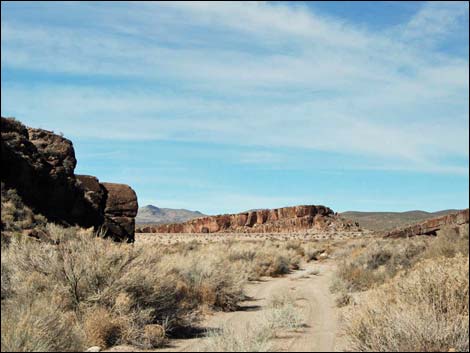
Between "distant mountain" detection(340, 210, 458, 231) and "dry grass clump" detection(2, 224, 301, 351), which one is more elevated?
"distant mountain" detection(340, 210, 458, 231)

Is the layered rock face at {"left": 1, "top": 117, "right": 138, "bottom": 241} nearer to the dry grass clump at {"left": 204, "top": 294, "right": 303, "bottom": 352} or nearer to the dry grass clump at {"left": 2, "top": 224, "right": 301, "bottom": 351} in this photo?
the dry grass clump at {"left": 2, "top": 224, "right": 301, "bottom": 351}

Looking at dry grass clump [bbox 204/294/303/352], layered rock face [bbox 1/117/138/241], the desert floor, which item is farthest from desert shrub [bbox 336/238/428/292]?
Result: layered rock face [bbox 1/117/138/241]

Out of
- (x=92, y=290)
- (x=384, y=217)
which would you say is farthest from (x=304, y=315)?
(x=384, y=217)

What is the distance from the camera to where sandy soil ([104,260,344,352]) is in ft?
31.6

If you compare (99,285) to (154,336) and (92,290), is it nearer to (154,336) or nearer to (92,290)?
(92,290)

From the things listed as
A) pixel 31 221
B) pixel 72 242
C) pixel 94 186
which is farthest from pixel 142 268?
pixel 94 186

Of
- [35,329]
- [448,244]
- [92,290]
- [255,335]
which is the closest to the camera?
[35,329]

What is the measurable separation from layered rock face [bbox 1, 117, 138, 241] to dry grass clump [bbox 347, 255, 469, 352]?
8.79 meters

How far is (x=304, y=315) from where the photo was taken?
45.8ft

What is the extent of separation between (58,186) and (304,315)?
9.66m

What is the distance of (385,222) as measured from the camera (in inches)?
5276

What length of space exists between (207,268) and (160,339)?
618 centimetres

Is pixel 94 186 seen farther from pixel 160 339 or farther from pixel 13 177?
pixel 160 339

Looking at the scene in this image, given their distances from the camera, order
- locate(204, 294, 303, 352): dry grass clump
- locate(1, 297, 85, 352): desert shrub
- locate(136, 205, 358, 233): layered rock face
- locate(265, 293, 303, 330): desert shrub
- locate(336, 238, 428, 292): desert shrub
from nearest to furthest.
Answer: locate(1, 297, 85, 352): desert shrub → locate(204, 294, 303, 352): dry grass clump → locate(265, 293, 303, 330): desert shrub → locate(336, 238, 428, 292): desert shrub → locate(136, 205, 358, 233): layered rock face
